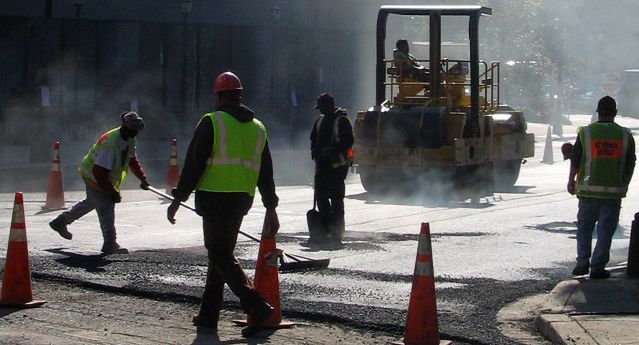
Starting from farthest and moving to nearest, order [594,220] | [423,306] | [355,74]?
[355,74] → [594,220] → [423,306]

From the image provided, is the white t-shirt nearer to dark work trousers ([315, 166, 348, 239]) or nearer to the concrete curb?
dark work trousers ([315, 166, 348, 239])

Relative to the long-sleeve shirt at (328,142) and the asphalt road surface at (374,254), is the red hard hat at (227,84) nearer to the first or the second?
the asphalt road surface at (374,254)

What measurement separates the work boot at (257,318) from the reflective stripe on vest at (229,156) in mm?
767

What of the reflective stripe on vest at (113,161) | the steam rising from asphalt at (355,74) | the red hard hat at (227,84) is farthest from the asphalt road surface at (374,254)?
the steam rising from asphalt at (355,74)

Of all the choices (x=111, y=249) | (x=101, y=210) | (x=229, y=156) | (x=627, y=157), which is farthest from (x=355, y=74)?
(x=229, y=156)

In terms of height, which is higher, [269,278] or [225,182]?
[225,182]

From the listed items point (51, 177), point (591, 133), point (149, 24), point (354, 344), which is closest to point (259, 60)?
Answer: point (149, 24)

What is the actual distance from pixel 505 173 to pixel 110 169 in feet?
37.7

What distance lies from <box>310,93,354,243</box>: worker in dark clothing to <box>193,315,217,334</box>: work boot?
521 centimetres

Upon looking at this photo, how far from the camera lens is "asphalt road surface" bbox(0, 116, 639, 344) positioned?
851cm

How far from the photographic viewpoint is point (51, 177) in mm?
15797

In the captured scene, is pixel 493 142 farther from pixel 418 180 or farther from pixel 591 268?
pixel 591 268

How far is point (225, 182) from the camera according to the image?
7.41m

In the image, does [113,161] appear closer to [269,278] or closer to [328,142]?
[328,142]
